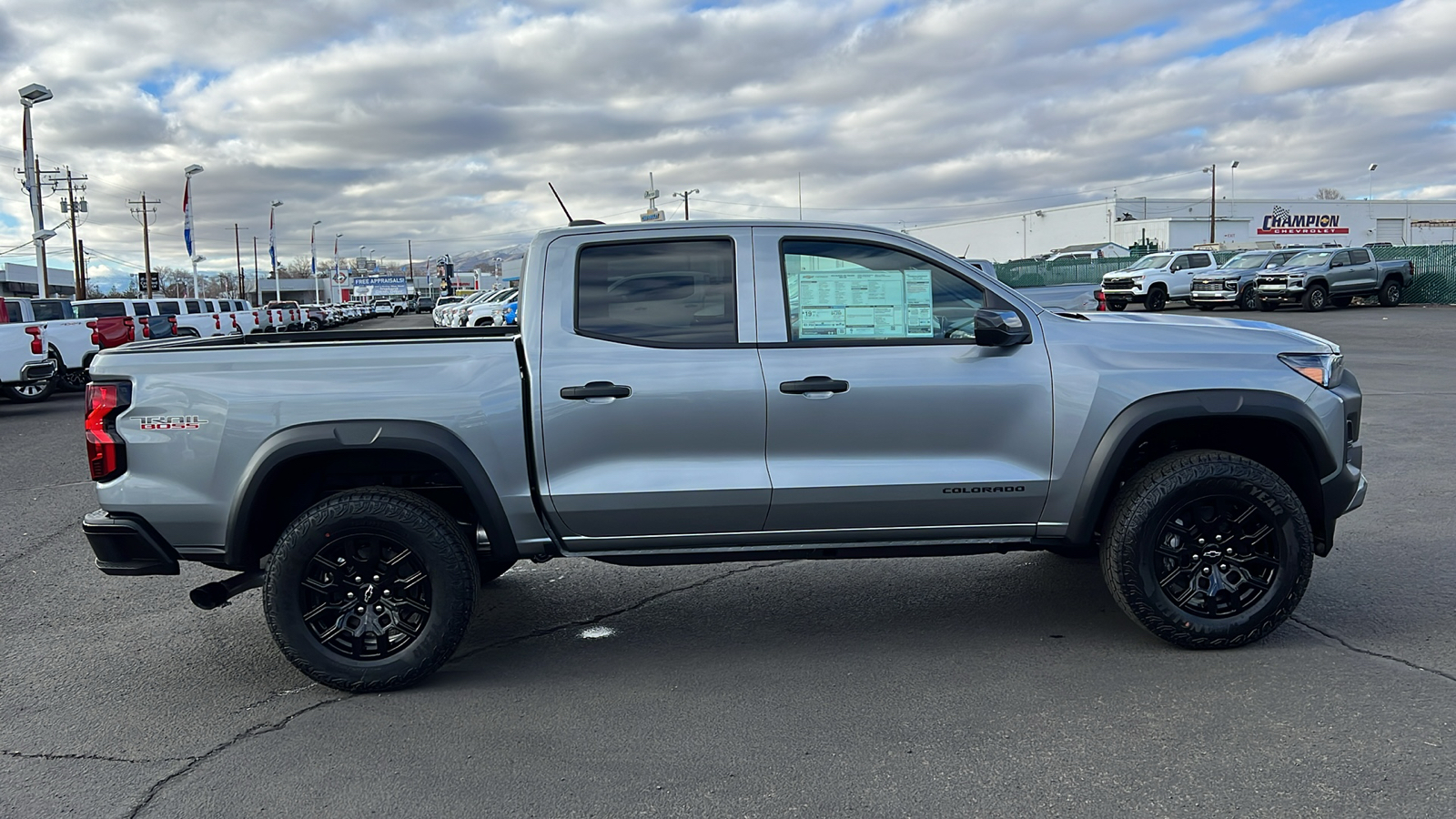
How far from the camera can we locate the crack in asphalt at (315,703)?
3.55m

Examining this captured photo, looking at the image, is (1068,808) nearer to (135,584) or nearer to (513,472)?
(513,472)

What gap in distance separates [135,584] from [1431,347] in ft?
69.2

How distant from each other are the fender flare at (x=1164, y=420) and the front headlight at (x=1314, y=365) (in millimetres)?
150

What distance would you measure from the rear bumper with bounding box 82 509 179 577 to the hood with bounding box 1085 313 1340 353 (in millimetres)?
3983

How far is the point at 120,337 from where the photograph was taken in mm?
16734

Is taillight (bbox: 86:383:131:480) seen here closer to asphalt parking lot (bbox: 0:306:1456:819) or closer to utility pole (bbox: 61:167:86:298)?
asphalt parking lot (bbox: 0:306:1456:819)

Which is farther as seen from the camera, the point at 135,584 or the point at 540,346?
the point at 135,584

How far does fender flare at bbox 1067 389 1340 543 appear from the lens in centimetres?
438

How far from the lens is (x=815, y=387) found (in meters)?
4.31

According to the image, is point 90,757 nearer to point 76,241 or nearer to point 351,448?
point 351,448

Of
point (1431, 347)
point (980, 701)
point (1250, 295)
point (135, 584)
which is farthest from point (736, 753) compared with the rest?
point (1250, 295)

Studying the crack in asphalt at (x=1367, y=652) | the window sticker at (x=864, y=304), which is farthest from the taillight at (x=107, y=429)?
the crack in asphalt at (x=1367, y=652)

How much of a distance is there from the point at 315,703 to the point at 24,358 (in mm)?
14334

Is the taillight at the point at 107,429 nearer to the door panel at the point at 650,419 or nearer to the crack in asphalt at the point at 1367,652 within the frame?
the door panel at the point at 650,419
